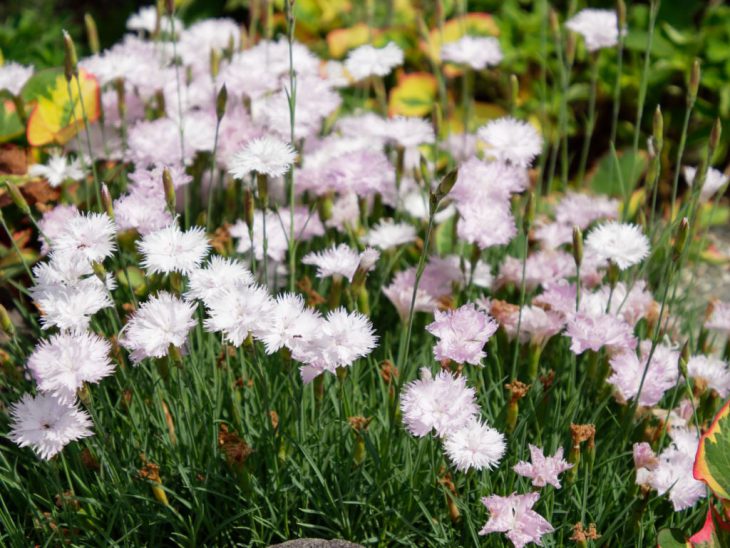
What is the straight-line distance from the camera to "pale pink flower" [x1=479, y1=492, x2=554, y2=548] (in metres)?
1.26

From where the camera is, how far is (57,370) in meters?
1.26

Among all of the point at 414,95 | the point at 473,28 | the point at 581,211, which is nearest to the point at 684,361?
the point at 581,211

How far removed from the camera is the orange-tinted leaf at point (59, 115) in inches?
82.3

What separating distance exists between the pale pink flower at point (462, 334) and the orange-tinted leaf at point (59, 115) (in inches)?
45.4

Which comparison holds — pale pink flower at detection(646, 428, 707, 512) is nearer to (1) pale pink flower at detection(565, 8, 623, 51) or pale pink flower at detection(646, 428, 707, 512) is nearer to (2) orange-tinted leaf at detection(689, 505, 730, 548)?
(2) orange-tinted leaf at detection(689, 505, 730, 548)

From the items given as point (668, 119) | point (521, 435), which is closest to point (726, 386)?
point (521, 435)

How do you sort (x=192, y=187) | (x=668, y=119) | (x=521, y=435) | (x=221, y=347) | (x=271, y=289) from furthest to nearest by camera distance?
(x=668, y=119) → (x=192, y=187) → (x=271, y=289) → (x=221, y=347) → (x=521, y=435)

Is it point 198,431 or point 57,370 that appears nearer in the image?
point 57,370

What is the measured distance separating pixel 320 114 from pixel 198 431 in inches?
30.6

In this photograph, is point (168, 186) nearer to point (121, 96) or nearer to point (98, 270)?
point (98, 270)

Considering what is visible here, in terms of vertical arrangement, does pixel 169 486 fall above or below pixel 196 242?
below

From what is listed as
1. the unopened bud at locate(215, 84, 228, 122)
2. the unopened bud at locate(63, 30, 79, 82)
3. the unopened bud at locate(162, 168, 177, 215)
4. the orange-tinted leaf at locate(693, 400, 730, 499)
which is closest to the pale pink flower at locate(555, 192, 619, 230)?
the orange-tinted leaf at locate(693, 400, 730, 499)

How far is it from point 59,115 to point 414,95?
4.67 ft

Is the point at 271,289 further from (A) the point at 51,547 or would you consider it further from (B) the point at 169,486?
(A) the point at 51,547
